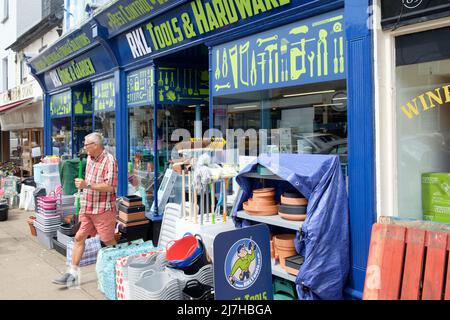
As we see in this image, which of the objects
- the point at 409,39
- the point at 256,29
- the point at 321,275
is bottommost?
the point at 321,275

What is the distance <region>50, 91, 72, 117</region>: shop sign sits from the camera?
11.0 meters

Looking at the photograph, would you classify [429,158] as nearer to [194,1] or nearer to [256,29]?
[256,29]

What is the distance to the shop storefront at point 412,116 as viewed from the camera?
3.24m

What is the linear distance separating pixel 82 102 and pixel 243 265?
29.6 ft

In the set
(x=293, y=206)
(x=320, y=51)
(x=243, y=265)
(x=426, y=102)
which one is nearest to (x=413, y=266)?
(x=243, y=265)

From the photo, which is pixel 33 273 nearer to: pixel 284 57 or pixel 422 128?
pixel 284 57

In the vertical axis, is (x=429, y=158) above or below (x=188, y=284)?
above

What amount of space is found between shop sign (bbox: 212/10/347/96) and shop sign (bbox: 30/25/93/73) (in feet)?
14.0

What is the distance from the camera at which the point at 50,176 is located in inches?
371

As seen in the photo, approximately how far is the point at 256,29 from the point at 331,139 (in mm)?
1552

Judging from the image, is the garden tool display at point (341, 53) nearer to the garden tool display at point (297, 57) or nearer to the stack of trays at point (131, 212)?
the garden tool display at point (297, 57)

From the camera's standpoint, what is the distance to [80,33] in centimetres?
855

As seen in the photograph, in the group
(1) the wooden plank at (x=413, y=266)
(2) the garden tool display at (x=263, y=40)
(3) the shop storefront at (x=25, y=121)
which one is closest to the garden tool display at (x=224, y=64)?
(2) the garden tool display at (x=263, y=40)
